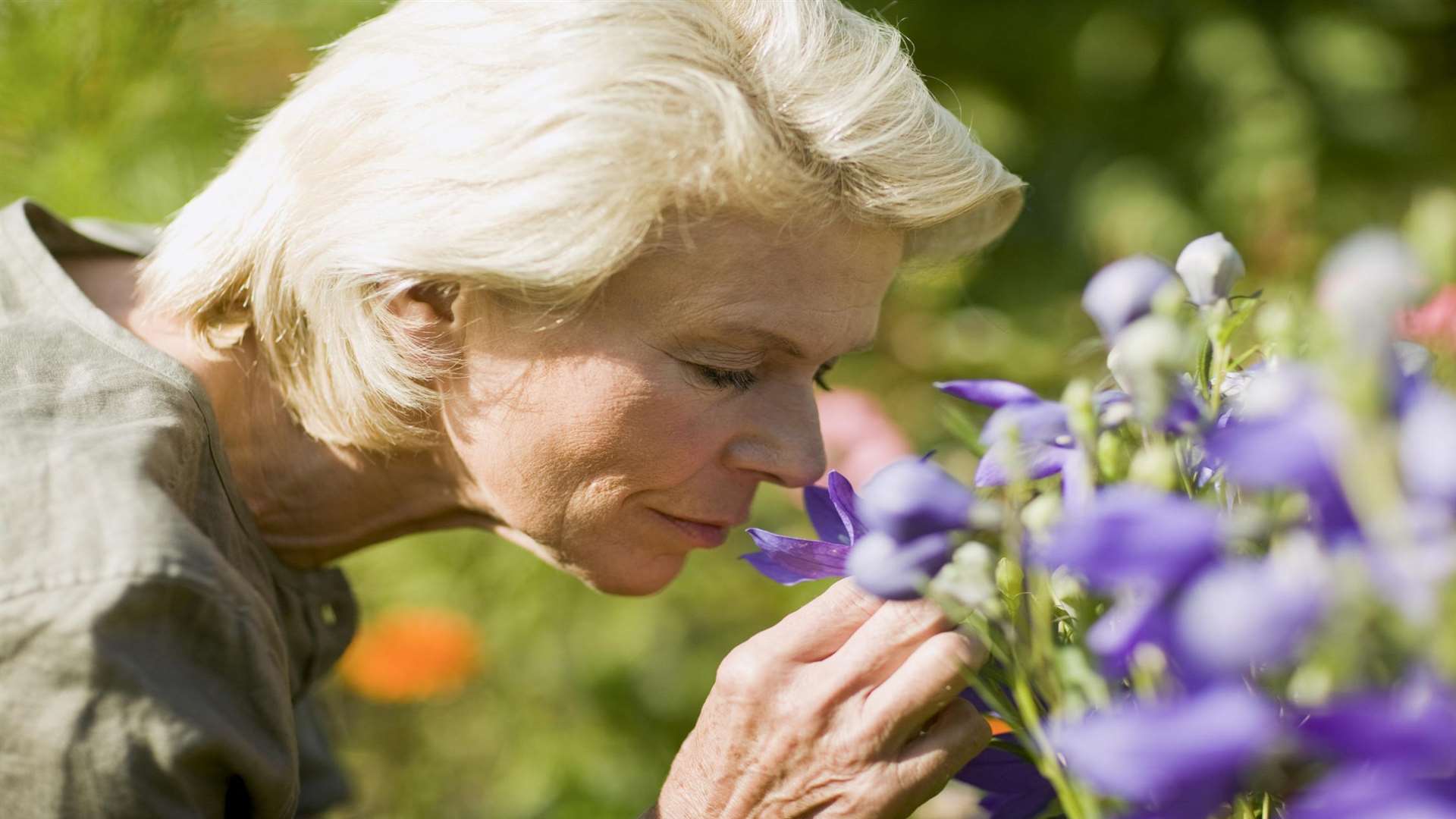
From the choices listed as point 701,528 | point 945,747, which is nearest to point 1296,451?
point 945,747

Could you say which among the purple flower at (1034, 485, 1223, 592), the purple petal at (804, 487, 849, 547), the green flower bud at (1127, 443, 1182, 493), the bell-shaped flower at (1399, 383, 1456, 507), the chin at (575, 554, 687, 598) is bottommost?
the chin at (575, 554, 687, 598)

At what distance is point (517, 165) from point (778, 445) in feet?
A: 1.26

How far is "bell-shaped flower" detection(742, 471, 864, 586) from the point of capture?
917 mm

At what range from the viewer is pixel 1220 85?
11.9 ft

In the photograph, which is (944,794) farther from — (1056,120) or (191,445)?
(1056,120)

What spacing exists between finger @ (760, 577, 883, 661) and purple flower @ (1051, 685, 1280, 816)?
0.50 m

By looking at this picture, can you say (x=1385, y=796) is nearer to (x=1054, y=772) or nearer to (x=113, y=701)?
(x=1054, y=772)

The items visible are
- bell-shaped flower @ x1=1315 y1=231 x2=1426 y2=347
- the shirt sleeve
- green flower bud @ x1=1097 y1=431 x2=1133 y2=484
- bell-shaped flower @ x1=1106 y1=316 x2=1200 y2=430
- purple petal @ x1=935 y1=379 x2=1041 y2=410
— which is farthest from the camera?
the shirt sleeve

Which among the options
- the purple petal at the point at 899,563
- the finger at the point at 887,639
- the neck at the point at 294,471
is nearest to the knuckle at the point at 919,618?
the finger at the point at 887,639

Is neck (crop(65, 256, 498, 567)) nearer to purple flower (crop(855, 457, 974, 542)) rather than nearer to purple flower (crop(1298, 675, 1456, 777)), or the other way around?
purple flower (crop(855, 457, 974, 542))

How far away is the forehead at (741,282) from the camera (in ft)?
4.09

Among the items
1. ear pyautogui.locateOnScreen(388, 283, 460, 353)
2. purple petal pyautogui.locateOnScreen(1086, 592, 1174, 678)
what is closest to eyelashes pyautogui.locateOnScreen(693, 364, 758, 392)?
ear pyautogui.locateOnScreen(388, 283, 460, 353)

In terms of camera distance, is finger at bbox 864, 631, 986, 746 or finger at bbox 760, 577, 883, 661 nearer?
finger at bbox 864, 631, 986, 746

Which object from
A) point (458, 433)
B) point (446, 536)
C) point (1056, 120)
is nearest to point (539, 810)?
point (446, 536)
